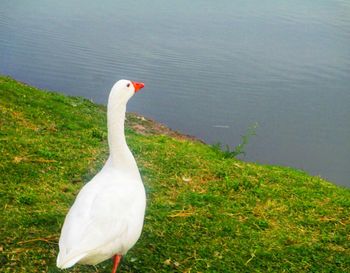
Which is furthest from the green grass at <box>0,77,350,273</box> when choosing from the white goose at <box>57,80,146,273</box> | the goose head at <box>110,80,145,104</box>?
the goose head at <box>110,80,145,104</box>

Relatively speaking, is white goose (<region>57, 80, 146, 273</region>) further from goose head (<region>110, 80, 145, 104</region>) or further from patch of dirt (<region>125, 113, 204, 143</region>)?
patch of dirt (<region>125, 113, 204, 143</region>)

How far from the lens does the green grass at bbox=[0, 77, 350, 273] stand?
5.96 m

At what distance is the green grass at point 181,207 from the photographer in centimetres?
596

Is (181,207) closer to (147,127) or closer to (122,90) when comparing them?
(122,90)

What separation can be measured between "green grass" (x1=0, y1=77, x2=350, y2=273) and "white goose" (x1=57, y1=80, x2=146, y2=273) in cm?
91

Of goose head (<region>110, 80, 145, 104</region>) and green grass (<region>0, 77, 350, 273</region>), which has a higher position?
goose head (<region>110, 80, 145, 104</region>)

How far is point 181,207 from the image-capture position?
7.28 meters

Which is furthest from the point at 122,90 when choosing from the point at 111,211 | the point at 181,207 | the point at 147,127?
the point at 147,127

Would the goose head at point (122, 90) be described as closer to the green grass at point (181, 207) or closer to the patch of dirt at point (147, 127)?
the green grass at point (181, 207)

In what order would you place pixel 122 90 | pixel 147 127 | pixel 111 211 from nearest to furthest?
pixel 111 211, pixel 122 90, pixel 147 127

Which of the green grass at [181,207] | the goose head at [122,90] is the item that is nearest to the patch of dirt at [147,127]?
the green grass at [181,207]

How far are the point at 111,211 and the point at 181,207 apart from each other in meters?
2.50

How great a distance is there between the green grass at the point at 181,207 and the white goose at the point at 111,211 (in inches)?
35.8

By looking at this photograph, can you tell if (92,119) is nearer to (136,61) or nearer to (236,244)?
(236,244)
